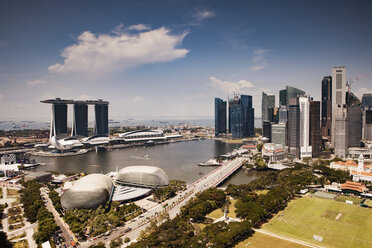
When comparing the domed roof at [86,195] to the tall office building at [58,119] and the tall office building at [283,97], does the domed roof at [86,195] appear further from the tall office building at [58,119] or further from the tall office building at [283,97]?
the tall office building at [283,97]

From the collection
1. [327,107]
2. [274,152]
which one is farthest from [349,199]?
[327,107]

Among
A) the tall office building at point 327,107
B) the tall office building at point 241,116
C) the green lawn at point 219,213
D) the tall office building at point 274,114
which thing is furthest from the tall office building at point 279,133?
the green lawn at point 219,213

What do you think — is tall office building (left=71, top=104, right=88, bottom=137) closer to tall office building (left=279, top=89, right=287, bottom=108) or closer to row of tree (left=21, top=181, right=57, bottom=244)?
row of tree (left=21, top=181, right=57, bottom=244)

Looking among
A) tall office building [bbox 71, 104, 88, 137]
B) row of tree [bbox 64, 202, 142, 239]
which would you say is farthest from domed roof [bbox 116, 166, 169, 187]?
tall office building [bbox 71, 104, 88, 137]

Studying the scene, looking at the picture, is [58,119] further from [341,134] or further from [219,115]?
[341,134]

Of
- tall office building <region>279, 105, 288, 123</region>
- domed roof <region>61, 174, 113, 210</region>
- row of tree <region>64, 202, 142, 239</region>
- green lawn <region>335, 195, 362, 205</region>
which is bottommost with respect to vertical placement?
green lawn <region>335, 195, 362, 205</region>
